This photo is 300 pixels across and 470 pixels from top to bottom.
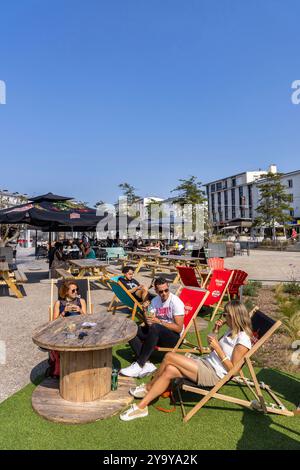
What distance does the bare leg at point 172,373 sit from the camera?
9.64 ft

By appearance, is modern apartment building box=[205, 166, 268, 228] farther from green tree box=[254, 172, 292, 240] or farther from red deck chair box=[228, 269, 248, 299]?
red deck chair box=[228, 269, 248, 299]

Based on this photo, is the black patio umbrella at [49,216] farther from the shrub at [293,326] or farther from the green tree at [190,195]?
the green tree at [190,195]

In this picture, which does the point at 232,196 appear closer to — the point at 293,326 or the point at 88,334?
the point at 293,326

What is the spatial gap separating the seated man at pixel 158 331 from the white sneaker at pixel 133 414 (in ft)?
2.61

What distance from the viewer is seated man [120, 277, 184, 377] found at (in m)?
3.72

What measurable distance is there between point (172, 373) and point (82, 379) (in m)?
0.87

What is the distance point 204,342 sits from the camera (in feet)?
15.9

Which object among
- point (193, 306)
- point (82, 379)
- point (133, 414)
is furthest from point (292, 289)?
point (82, 379)

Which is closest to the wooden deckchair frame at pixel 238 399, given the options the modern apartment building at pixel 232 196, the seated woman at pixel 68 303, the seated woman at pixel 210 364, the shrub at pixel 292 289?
the seated woman at pixel 210 364

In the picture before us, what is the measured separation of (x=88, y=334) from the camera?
3.15 metres

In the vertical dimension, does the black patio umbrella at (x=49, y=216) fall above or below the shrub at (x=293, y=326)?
above

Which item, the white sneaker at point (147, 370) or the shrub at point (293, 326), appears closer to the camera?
the white sneaker at point (147, 370)

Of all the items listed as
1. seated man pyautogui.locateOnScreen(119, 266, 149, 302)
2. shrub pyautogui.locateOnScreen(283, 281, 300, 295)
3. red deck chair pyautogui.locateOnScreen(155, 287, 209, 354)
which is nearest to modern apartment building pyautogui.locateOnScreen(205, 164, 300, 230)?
shrub pyautogui.locateOnScreen(283, 281, 300, 295)

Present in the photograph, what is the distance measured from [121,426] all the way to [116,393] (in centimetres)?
52
